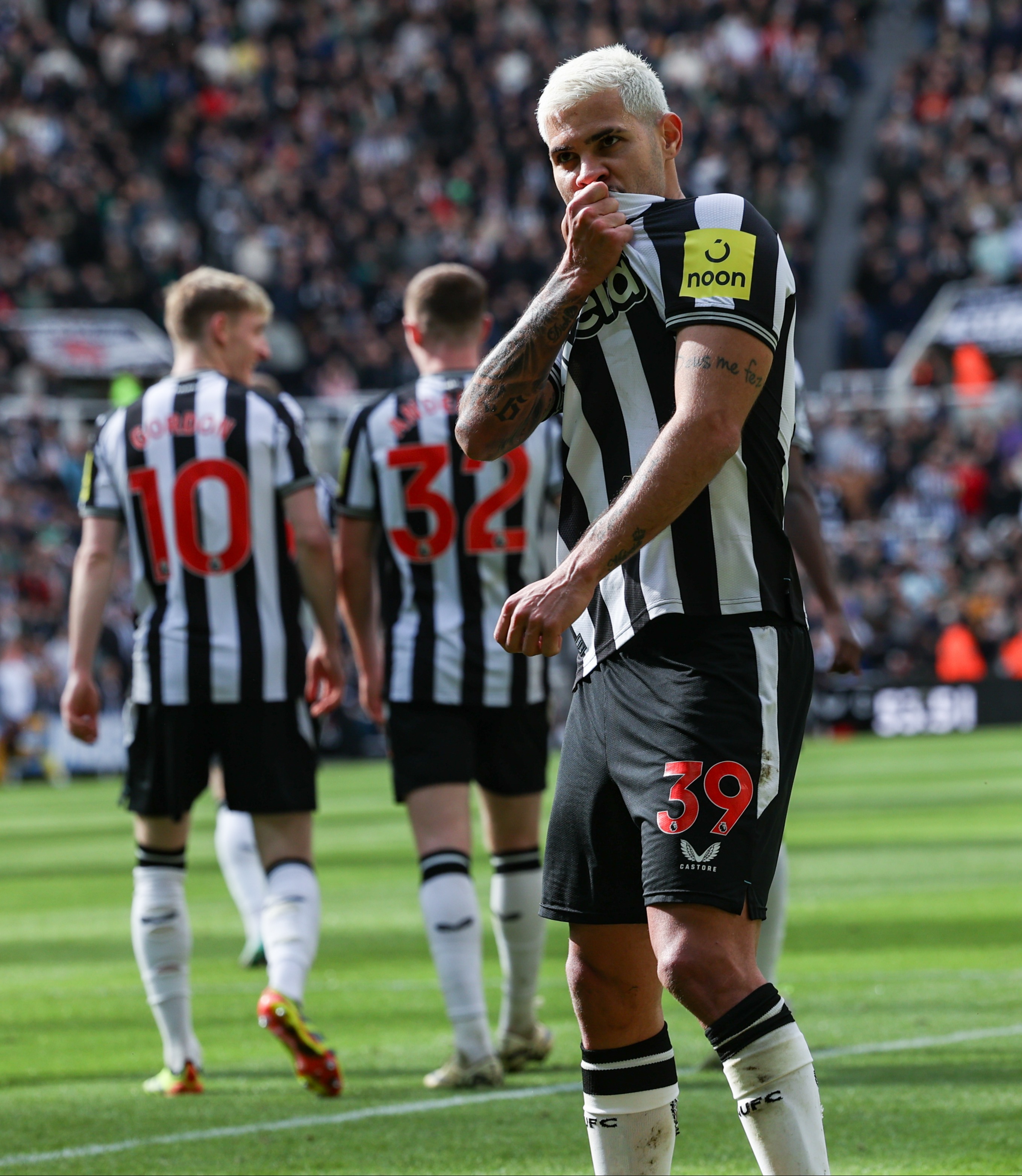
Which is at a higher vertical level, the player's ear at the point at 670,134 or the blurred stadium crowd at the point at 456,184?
the blurred stadium crowd at the point at 456,184

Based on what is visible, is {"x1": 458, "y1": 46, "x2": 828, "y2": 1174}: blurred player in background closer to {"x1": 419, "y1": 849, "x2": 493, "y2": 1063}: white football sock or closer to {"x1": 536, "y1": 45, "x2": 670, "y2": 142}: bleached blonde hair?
{"x1": 536, "y1": 45, "x2": 670, "y2": 142}: bleached blonde hair

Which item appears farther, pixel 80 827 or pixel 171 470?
pixel 80 827

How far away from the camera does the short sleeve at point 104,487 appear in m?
5.57

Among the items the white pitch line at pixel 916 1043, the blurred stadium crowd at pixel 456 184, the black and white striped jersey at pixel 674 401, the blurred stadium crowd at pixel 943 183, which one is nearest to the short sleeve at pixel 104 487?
the white pitch line at pixel 916 1043

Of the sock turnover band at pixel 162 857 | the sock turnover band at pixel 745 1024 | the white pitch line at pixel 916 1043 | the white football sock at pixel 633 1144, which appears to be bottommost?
the white pitch line at pixel 916 1043

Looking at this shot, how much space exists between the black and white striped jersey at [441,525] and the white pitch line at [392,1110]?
1.11 metres

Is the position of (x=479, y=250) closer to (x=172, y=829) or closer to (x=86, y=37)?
(x=86, y=37)

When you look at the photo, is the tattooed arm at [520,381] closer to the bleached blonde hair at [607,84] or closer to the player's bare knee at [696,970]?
the bleached blonde hair at [607,84]

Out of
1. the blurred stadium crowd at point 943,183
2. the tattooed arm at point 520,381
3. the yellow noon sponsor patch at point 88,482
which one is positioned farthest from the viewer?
the blurred stadium crowd at point 943,183

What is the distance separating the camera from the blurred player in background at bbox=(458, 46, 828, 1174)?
2.88m

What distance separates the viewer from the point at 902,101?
31359mm

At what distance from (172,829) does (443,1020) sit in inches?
52.8

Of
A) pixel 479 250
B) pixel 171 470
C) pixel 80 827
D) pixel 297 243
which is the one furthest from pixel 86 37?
pixel 171 470

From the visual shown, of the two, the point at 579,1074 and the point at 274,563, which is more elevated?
the point at 274,563
